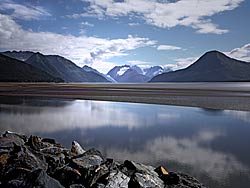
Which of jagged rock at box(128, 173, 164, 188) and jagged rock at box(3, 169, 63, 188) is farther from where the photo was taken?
jagged rock at box(128, 173, 164, 188)

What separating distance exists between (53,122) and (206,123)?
11.9 m

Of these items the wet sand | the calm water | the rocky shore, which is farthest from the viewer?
the wet sand

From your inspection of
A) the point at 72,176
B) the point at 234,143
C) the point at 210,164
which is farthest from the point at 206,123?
the point at 72,176

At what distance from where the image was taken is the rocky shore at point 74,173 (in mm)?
6418

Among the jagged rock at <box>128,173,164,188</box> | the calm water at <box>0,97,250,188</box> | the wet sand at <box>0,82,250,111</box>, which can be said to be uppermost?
Answer: the jagged rock at <box>128,173,164,188</box>

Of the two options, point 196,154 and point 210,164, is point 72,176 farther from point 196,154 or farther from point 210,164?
point 196,154

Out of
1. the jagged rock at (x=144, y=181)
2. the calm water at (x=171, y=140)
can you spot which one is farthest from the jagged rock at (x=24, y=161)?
the calm water at (x=171, y=140)

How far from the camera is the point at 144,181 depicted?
7500 millimetres

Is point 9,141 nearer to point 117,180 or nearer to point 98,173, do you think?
point 98,173

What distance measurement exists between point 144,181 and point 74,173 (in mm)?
2000

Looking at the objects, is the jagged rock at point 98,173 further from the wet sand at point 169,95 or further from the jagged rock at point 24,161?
the wet sand at point 169,95

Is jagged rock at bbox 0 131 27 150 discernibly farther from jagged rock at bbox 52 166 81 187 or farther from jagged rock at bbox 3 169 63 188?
jagged rock at bbox 3 169 63 188

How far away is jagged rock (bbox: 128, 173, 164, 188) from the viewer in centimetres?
728

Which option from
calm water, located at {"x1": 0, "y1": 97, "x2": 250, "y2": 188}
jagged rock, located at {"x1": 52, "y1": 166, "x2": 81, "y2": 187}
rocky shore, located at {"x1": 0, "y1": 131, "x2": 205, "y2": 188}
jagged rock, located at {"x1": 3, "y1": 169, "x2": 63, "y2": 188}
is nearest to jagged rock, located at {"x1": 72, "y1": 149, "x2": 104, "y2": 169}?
rocky shore, located at {"x1": 0, "y1": 131, "x2": 205, "y2": 188}
